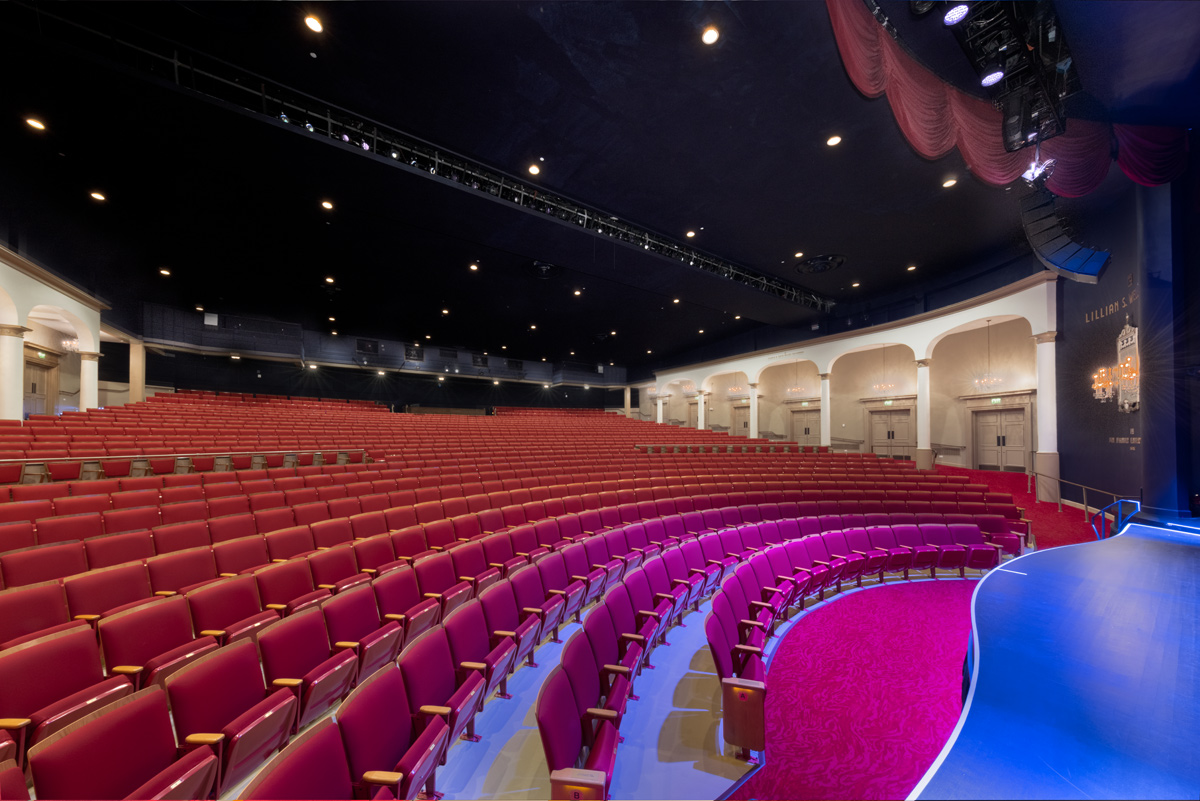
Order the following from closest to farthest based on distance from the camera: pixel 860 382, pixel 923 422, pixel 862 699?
1. pixel 862 699
2. pixel 923 422
3. pixel 860 382

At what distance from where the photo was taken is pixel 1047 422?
21.5 feet

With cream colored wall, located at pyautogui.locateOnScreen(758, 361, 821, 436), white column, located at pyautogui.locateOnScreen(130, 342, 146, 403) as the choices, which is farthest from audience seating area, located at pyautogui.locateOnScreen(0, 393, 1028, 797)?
cream colored wall, located at pyautogui.locateOnScreen(758, 361, 821, 436)

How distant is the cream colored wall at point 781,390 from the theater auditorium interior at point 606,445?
378 centimetres

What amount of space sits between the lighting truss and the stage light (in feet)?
13.0

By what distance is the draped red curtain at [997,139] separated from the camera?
3506 mm

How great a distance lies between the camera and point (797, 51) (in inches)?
139

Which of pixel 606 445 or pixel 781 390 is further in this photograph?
pixel 781 390

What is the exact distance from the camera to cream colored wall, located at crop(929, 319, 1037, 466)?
8.62 meters

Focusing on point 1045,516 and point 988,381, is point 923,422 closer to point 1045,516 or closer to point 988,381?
point 988,381

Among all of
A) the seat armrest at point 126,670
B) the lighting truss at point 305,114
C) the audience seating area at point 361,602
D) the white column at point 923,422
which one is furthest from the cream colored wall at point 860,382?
the seat armrest at point 126,670

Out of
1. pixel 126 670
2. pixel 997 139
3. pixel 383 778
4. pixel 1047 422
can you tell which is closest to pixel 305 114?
pixel 126 670

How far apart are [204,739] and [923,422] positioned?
10.9m

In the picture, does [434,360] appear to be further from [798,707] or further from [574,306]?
[798,707]

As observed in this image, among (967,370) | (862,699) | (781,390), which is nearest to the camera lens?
(862,699)
